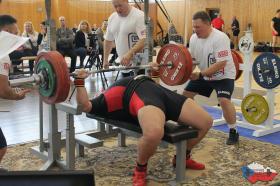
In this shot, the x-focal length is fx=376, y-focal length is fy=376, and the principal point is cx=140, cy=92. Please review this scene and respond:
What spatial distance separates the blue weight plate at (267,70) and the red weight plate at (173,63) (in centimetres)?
91

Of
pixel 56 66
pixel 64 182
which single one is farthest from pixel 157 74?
pixel 64 182

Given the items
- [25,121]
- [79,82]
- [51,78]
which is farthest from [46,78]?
[25,121]

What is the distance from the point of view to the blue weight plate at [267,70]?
3.32 meters

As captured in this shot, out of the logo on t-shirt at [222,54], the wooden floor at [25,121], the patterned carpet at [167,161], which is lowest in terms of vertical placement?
the patterned carpet at [167,161]

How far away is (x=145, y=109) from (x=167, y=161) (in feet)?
2.25

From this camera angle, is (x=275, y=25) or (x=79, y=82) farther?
(x=275, y=25)

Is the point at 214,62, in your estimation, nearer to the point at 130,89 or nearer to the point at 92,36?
the point at 130,89

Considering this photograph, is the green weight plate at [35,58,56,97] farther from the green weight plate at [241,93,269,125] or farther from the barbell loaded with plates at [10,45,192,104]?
the green weight plate at [241,93,269,125]

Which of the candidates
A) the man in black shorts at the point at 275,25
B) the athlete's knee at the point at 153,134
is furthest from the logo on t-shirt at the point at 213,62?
the man in black shorts at the point at 275,25

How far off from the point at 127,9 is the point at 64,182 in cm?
244

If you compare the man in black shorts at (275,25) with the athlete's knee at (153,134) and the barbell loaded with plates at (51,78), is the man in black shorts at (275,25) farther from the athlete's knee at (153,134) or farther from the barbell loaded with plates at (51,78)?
the barbell loaded with plates at (51,78)

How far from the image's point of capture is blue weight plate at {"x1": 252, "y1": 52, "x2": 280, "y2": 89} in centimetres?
332

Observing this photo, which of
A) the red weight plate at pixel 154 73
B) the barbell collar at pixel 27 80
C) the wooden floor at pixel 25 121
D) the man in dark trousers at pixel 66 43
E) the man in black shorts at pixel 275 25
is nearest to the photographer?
the barbell collar at pixel 27 80

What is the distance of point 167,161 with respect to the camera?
2822mm
